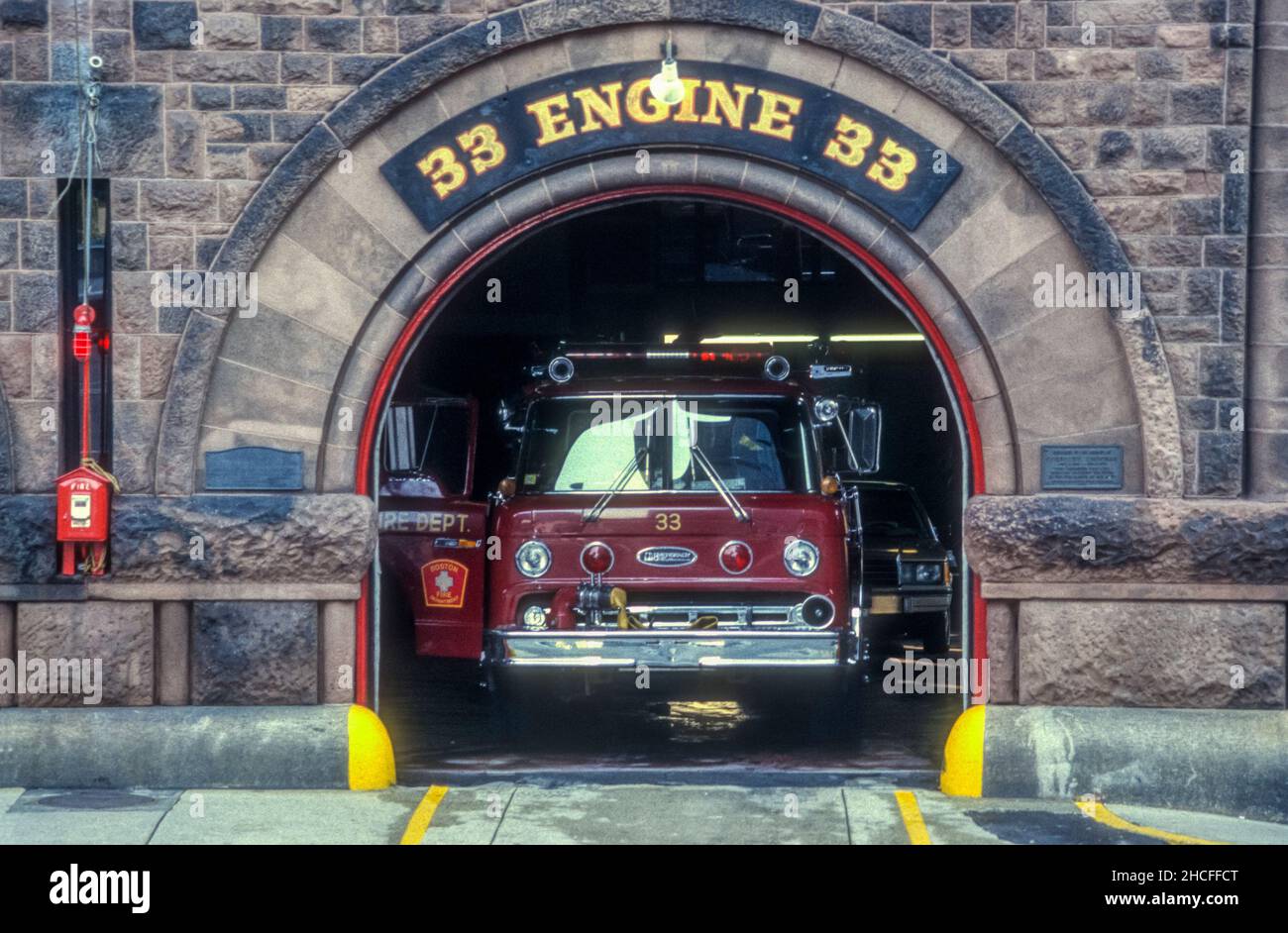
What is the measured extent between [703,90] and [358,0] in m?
1.95

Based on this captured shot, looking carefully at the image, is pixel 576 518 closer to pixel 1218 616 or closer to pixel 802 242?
pixel 1218 616

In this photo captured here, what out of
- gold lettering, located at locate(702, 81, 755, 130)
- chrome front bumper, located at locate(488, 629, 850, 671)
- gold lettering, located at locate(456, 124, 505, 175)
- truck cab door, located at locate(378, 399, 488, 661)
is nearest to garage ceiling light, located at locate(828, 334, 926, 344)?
truck cab door, located at locate(378, 399, 488, 661)

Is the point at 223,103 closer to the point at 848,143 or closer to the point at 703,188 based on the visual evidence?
the point at 703,188

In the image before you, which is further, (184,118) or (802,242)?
(802,242)

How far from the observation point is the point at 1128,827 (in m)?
8.47

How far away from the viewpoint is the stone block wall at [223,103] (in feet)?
29.9

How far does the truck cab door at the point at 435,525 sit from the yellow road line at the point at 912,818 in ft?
11.0

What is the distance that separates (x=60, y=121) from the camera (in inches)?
363

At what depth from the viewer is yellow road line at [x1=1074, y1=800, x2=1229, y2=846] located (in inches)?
323

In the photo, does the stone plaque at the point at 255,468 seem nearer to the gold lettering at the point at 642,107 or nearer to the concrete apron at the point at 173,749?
the concrete apron at the point at 173,749

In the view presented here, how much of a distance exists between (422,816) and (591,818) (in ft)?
2.85

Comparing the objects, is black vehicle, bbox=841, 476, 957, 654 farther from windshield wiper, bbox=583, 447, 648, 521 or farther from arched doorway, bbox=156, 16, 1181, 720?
arched doorway, bbox=156, 16, 1181, 720

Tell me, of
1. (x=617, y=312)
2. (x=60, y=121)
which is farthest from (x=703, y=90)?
(x=617, y=312)

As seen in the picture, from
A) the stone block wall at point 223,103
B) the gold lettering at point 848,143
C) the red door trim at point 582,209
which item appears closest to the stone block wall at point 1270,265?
the stone block wall at point 223,103
